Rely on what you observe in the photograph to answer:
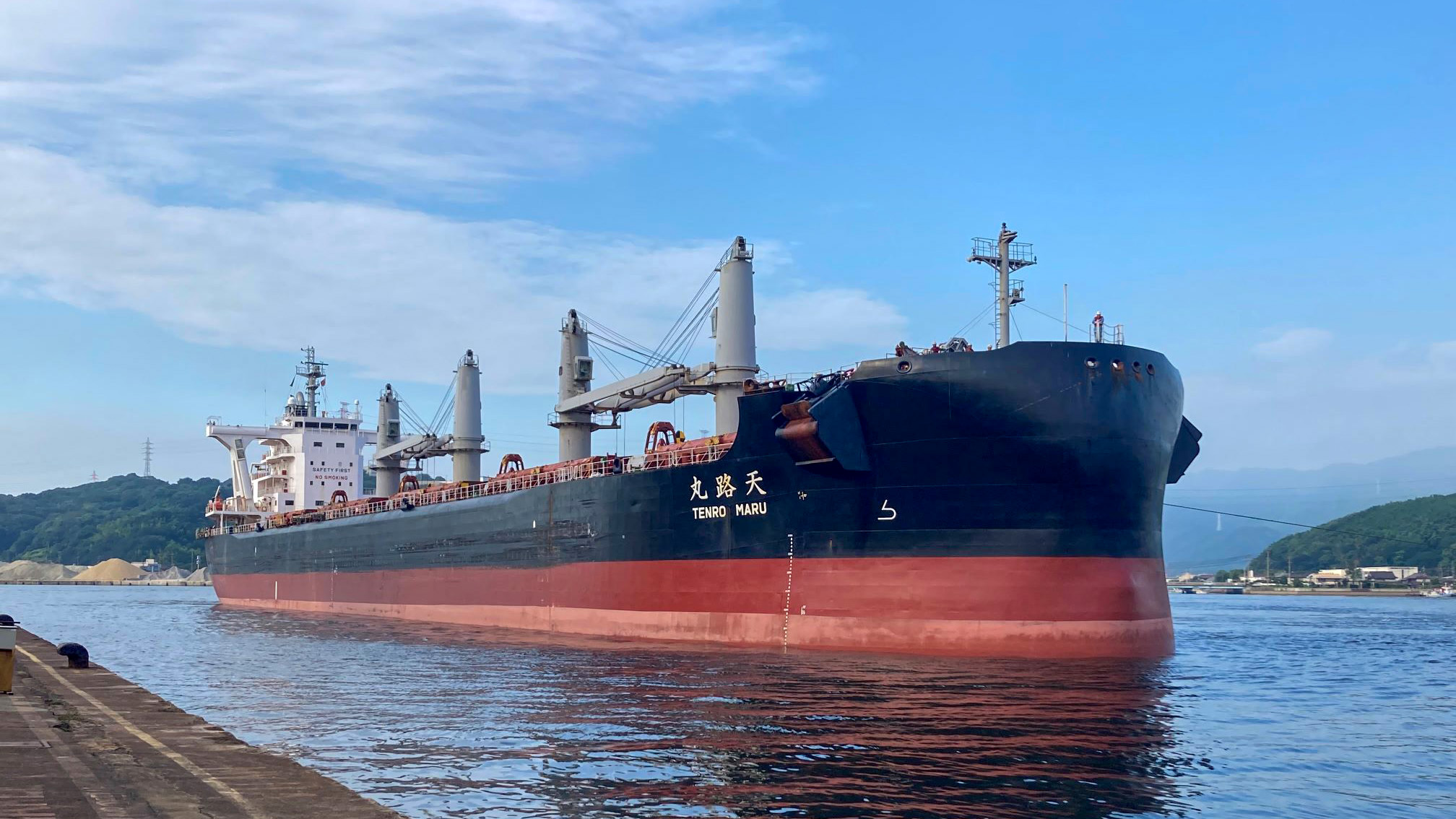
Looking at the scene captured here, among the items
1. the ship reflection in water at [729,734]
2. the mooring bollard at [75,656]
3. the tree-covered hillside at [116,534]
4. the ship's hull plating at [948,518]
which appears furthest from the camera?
the tree-covered hillside at [116,534]

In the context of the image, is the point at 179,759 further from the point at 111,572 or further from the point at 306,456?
the point at 111,572

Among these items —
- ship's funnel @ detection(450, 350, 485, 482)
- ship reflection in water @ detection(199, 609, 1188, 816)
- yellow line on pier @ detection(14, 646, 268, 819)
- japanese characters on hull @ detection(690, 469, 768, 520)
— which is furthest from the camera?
ship's funnel @ detection(450, 350, 485, 482)

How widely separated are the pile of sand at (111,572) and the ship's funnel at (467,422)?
4747 inches

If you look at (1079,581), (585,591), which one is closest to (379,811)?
(1079,581)

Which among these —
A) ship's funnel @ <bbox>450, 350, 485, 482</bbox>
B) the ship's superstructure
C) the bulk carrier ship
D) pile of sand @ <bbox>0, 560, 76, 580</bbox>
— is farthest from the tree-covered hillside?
the bulk carrier ship

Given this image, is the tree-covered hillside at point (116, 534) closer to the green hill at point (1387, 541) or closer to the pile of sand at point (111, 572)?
the pile of sand at point (111, 572)

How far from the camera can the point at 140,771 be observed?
9.02m

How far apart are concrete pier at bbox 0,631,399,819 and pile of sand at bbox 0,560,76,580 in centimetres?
15860

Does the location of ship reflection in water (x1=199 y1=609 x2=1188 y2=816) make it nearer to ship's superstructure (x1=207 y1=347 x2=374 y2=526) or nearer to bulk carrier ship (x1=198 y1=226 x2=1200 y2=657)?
bulk carrier ship (x1=198 y1=226 x2=1200 y2=657)

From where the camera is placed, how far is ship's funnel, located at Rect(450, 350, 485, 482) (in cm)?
4012

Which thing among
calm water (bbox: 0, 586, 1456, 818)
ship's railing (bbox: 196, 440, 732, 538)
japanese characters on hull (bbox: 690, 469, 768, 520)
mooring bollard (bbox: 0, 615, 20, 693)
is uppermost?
ship's railing (bbox: 196, 440, 732, 538)

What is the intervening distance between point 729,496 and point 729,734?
9814 millimetres

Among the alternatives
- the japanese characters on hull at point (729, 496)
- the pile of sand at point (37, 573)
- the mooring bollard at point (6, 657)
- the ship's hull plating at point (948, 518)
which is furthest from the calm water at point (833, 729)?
the pile of sand at point (37, 573)

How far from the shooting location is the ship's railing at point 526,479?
2447cm
